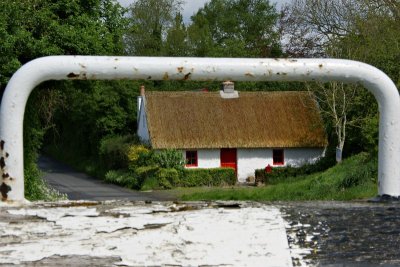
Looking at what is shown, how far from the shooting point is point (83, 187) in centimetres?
3234

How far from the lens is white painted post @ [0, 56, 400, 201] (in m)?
1.41

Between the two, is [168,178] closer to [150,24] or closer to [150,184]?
[150,184]

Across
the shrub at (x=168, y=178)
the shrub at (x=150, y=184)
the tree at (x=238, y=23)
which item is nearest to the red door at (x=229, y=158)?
the shrub at (x=168, y=178)

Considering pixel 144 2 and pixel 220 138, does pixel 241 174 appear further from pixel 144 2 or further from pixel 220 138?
pixel 144 2

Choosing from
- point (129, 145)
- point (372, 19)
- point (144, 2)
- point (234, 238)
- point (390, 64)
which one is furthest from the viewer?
point (144, 2)

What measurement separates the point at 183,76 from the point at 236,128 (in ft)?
110

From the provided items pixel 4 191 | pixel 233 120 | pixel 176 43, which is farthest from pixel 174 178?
pixel 4 191

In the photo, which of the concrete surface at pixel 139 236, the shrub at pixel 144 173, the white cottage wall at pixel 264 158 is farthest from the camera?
the white cottage wall at pixel 264 158

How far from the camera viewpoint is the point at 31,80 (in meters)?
1.40

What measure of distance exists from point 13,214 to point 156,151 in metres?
32.0

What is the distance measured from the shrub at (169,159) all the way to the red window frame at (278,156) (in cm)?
484

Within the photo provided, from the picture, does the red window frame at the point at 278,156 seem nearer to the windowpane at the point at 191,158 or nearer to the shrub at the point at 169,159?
the windowpane at the point at 191,158

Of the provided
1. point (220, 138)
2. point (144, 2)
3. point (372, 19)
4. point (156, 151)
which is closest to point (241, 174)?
point (220, 138)

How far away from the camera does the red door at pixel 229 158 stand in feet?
113
